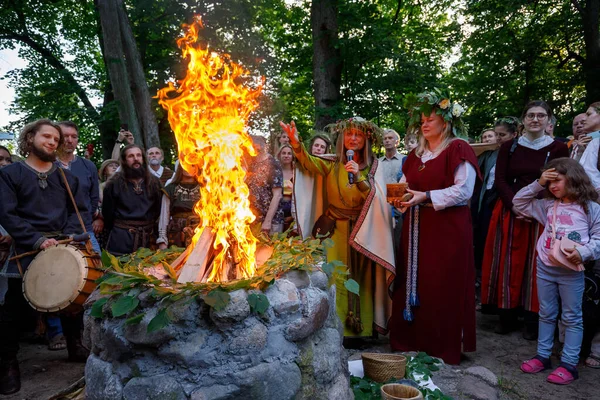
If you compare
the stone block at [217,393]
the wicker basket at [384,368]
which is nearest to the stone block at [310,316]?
the stone block at [217,393]

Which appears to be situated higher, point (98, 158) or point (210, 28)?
point (210, 28)

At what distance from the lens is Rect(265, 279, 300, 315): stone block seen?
2482 millimetres

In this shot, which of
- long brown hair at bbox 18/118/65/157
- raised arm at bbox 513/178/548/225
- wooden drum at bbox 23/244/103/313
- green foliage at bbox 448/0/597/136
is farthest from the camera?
green foliage at bbox 448/0/597/136

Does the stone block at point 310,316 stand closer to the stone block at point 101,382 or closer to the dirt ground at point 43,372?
the stone block at point 101,382

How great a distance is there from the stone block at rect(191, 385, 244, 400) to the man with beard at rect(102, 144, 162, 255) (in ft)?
10.0

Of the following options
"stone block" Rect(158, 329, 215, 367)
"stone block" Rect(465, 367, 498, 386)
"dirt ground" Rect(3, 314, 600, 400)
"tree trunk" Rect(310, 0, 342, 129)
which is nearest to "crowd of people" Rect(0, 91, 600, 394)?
"dirt ground" Rect(3, 314, 600, 400)

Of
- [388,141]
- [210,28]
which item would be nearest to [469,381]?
[388,141]

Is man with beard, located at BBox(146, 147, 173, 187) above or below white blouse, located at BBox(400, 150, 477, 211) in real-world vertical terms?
above

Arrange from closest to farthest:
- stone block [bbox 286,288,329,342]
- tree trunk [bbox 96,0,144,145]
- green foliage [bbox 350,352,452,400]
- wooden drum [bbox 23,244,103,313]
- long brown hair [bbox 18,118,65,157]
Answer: stone block [bbox 286,288,329,342], green foliage [bbox 350,352,452,400], wooden drum [bbox 23,244,103,313], long brown hair [bbox 18,118,65,157], tree trunk [bbox 96,0,144,145]

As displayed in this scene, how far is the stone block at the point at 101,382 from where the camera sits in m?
2.37

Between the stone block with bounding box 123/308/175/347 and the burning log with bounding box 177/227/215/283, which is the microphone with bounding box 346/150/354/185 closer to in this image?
the burning log with bounding box 177/227/215/283

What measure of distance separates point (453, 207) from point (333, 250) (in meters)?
1.35

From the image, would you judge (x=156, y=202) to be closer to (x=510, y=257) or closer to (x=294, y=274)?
(x=294, y=274)

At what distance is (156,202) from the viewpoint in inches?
202
